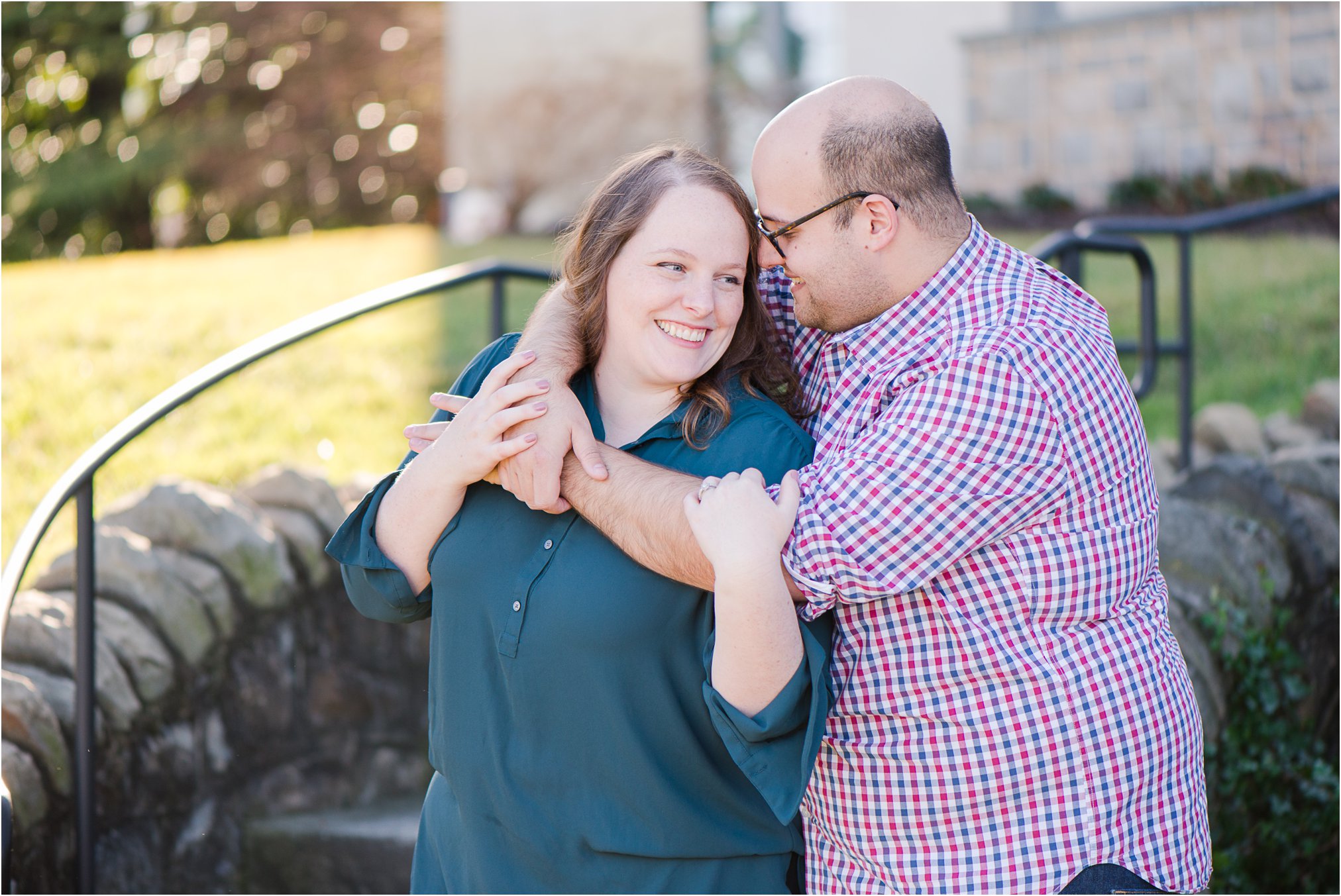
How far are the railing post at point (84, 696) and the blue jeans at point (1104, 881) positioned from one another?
2.08 meters

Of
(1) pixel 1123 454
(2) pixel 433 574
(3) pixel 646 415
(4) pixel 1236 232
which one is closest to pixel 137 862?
(2) pixel 433 574

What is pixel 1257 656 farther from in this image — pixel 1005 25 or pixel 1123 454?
pixel 1005 25

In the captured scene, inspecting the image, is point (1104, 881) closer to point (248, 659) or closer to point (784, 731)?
point (784, 731)

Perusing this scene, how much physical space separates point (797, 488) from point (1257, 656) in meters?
2.31

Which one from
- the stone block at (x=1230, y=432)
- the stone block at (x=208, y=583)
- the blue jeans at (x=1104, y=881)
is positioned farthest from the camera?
the stone block at (x=1230, y=432)

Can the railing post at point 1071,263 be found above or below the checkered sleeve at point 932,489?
above

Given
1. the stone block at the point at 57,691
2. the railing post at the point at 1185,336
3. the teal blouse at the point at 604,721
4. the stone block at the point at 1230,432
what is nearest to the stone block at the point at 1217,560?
the railing post at the point at 1185,336

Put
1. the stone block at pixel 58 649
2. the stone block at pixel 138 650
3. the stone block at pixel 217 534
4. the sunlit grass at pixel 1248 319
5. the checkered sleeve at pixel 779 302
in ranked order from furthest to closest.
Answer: the sunlit grass at pixel 1248 319 < the stone block at pixel 217 534 < the stone block at pixel 138 650 < the stone block at pixel 58 649 < the checkered sleeve at pixel 779 302

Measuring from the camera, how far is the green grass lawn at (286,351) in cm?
485

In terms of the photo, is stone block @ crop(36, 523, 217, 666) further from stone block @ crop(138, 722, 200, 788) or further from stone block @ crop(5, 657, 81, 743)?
stone block @ crop(5, 657, 81, 743)

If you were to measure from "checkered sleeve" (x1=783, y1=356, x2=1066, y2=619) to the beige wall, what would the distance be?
376 inches

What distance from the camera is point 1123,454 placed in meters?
1.94

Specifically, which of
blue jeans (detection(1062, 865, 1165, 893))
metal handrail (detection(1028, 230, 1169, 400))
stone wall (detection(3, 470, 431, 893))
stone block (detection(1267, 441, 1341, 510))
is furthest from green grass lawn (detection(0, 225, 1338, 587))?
blue jeans (detection(1062, 865, 1165, 893))

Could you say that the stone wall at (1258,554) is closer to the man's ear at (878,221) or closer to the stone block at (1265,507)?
the stone block at (1265,507)
